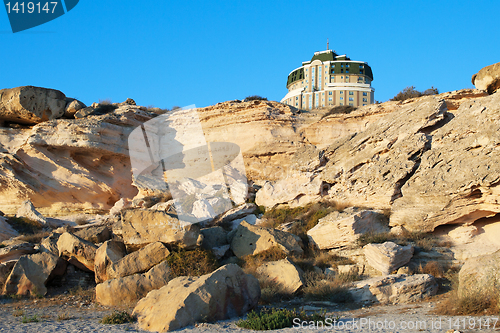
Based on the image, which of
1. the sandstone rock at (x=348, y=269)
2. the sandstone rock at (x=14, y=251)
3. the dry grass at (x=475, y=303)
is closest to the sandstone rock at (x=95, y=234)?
the sandstone rock at (x=14, y=251)

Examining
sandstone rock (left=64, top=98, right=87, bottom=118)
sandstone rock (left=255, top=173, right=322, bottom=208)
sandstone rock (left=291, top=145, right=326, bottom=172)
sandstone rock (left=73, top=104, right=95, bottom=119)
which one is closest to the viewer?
sandstone rock (left=255, top=173, right=322, bottom=208)

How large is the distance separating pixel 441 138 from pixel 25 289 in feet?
38.7

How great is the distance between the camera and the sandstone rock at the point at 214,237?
10289mm

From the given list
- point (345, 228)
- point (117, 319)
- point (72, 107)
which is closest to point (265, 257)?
point (345, 228)

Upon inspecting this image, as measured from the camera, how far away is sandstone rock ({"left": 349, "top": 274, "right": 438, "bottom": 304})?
693 centimetres

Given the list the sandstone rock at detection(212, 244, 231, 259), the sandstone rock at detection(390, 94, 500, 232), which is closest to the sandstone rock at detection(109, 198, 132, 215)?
the sandstone rock at detection(212, 244, 231, 259)

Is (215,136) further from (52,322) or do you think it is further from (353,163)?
(52,322)

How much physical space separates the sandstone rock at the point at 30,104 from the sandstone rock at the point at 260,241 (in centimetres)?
1315

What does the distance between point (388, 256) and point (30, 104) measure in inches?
→ 688

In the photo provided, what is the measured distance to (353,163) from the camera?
1252 centimetres

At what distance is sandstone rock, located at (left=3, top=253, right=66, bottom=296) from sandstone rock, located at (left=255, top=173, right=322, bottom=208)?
295 inches

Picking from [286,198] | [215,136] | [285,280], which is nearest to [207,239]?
[285,280]

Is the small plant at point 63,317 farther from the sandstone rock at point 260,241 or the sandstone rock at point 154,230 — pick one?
the sandstone rock at point 260,241

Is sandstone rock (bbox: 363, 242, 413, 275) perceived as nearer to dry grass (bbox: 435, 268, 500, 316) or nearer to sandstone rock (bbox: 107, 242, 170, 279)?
dry grass (bbox: 435, 268, 500, 316)
